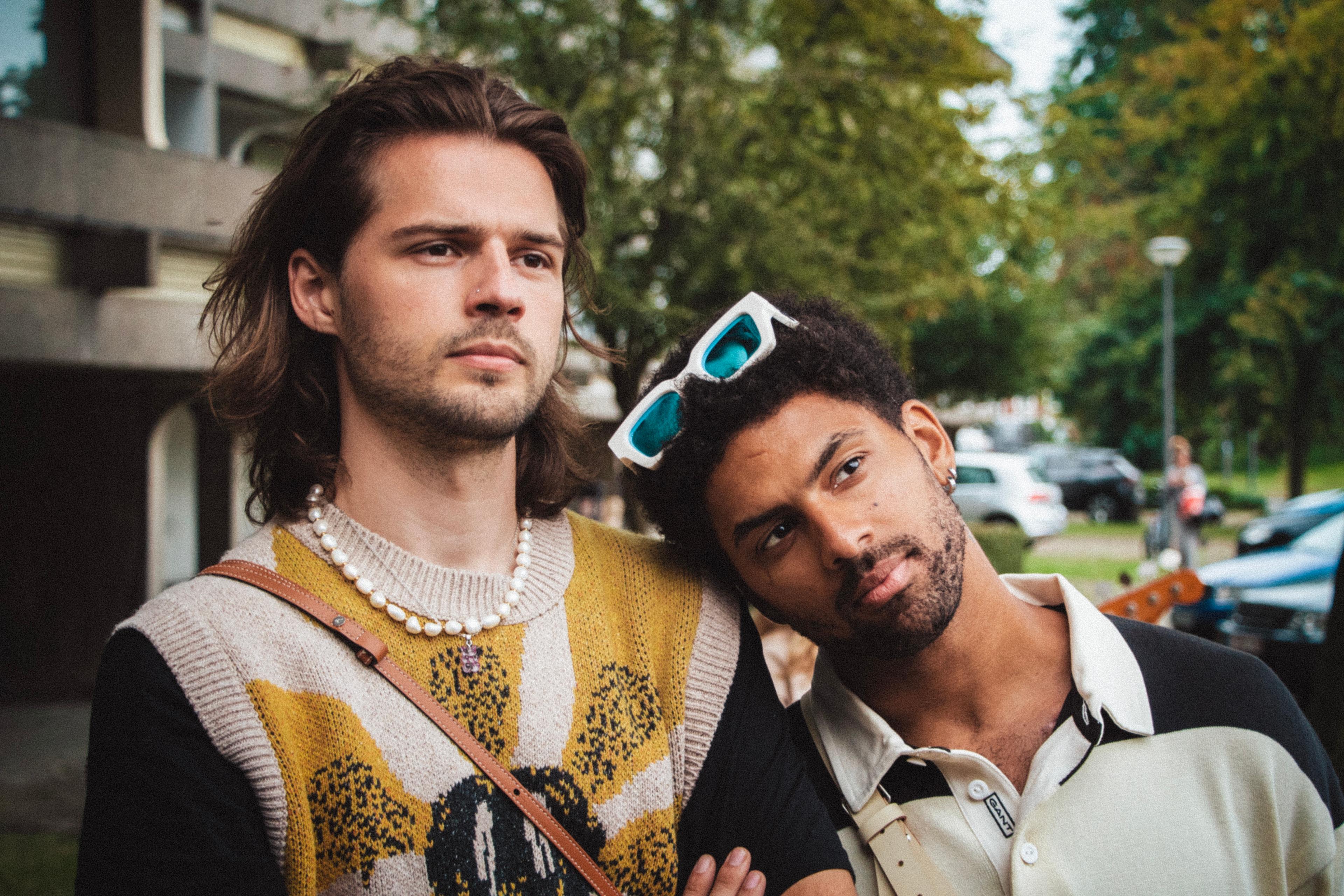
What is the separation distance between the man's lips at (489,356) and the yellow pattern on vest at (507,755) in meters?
0.49

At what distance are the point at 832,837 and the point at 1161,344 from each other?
25.3 meters

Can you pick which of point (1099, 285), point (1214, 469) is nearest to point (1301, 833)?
point (1099, 285)

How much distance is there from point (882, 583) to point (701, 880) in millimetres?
699

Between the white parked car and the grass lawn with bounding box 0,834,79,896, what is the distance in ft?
52.9

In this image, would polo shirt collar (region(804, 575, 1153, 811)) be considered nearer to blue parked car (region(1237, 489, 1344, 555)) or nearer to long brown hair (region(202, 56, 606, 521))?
long brown hair (region(202, 56, 606, 521))

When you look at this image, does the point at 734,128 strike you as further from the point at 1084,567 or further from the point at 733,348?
the point at 1084,567

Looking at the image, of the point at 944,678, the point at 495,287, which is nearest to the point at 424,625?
the point at 495,287

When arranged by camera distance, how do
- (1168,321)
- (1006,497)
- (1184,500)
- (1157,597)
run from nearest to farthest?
(1157,597)
(1184,500)
(1168,321)
(1006,497)

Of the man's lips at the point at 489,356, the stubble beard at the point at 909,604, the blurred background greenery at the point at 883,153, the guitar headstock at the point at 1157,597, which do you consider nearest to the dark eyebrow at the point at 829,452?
the stubble beard at the point at 909,604

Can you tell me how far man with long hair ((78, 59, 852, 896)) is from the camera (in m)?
1.85

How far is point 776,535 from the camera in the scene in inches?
94.1

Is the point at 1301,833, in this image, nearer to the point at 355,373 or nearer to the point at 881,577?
the point at 881,577

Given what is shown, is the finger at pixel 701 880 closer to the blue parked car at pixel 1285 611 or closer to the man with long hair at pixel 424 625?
the man with long hair at pixel 424 625

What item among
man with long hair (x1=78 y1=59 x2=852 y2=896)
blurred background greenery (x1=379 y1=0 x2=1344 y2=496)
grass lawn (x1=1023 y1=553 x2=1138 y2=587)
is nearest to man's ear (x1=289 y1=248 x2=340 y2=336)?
man with long hair (x1=78 y1=59 x2=852 y2=896)
